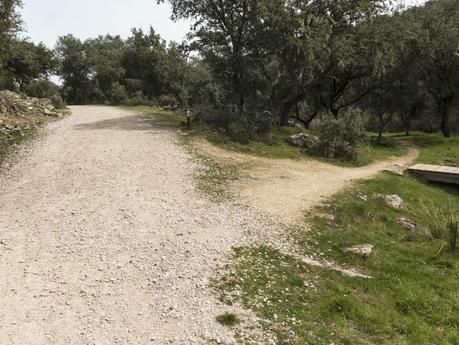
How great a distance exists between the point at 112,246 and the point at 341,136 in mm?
16005

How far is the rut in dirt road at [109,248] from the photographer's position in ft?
24.5

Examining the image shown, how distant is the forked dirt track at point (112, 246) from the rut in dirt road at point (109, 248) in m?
0.03

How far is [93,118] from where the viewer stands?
28062 mm

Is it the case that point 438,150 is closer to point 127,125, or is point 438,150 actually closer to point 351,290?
point 127,125

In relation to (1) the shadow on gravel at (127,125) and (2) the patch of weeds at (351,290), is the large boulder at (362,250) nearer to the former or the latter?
(2) the patch of weeds at (351,290)

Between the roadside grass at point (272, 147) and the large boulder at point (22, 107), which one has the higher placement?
the large boulder at point (22, 107)

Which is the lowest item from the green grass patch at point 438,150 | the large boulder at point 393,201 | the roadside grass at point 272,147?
the large boulder at point 393,201

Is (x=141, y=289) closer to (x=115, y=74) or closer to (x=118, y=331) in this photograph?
(x=118, y=331)

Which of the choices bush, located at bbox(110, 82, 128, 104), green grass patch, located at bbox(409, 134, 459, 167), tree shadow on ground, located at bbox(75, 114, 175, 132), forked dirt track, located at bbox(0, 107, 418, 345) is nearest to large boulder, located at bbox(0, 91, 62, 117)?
tree shadow on ground, located at bbox(75, 114, 175, 132)

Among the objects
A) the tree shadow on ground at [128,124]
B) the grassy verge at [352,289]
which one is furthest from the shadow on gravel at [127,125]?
the grassy verge at [352,289]

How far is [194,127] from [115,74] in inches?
973

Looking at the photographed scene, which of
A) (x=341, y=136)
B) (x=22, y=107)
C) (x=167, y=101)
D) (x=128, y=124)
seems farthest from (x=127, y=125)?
(x=167, y=101)

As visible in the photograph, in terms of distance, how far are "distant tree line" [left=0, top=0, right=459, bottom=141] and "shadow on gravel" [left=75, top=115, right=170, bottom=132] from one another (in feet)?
10.1

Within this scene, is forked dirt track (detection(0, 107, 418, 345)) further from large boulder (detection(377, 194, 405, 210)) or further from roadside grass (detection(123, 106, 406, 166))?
roadside grass (detection(123, 106, 406, 166))
